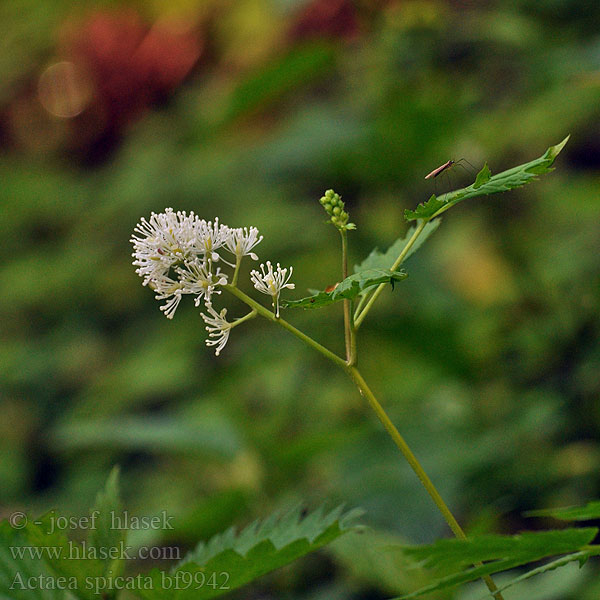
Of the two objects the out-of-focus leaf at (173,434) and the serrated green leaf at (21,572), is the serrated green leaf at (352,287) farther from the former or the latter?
the out-of-focus leaf at (173,434)

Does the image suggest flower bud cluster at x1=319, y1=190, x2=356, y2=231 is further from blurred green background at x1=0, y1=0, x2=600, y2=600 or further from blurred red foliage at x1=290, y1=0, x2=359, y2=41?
blurred red foliage at x1=290, y1=0, x2=359, y2=41

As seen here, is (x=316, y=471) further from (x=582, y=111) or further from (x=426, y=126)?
(x=582, y=111)

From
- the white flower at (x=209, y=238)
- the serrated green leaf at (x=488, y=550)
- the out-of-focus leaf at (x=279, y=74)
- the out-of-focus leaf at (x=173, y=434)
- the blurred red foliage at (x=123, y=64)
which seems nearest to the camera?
the serrated green leaf at (x=488, y=550)

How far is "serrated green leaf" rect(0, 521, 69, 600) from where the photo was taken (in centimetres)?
59

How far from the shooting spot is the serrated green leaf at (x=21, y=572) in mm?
590

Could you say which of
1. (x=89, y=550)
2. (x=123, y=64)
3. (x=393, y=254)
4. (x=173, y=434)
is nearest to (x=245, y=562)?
(x=89, y=550)

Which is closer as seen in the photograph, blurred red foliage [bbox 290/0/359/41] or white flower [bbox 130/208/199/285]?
white flower [bbox 130/208/199/285]

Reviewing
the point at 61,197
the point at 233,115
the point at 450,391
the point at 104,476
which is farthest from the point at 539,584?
the point at 61,197

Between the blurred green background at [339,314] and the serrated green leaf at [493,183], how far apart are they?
25 centimetres

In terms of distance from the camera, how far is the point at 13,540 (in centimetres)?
62

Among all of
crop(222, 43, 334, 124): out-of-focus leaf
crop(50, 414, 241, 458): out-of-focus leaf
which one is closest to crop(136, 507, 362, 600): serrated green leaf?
crop(50, 414, 241, 458): out-of-focus leaf

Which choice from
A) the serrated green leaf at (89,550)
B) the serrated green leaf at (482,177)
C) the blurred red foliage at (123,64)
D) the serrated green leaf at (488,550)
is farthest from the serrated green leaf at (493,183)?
the blurred red foliage at (123,64)

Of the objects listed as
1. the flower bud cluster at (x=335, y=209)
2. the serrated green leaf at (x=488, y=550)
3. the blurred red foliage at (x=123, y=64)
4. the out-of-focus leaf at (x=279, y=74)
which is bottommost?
the serrated green leaf at (x=488, y=550)

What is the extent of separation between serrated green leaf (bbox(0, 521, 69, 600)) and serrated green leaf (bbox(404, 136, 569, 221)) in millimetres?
406
